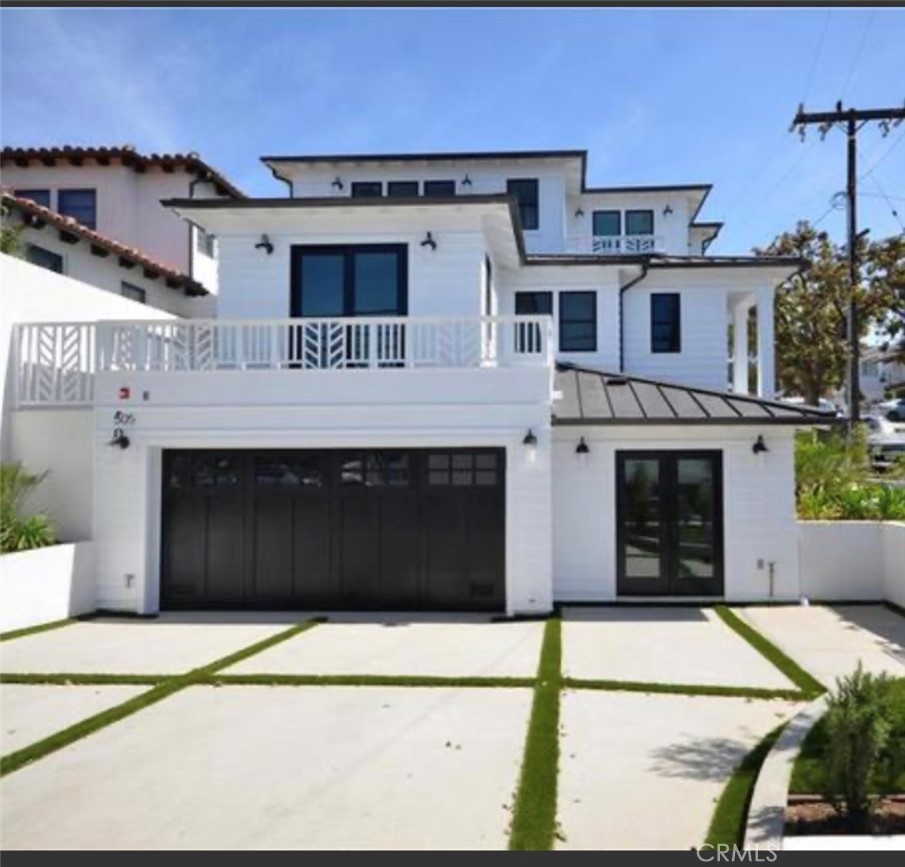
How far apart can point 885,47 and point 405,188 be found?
12.3m

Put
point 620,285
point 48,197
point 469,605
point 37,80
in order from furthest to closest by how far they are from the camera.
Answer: point 48,197 < point 620,285 < point 469,605 < point 37,80

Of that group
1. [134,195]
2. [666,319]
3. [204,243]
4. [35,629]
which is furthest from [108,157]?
[666,319]

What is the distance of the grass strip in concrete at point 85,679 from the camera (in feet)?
23.9

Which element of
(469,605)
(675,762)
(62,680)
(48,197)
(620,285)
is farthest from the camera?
(48,197)

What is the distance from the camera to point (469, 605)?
35.7 feet

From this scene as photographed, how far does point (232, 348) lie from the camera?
1173 centimetres

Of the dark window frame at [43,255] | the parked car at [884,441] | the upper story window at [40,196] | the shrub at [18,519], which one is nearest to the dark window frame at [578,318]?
the dark window frame at [43,255]

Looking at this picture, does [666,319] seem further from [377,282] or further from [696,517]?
[377,282]

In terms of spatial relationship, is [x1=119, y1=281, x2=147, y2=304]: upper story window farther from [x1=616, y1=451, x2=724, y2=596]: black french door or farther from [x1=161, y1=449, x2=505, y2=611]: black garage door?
[x1=616, y1=451, x2=724, y2=596]: black french door

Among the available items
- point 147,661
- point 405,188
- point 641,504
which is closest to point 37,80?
point 147,661

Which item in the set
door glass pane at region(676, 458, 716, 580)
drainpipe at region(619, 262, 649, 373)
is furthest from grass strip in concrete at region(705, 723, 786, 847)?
drainpipe at region(619, 262, 649, 373)

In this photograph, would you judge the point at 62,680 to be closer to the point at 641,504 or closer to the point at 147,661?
the point at 147,661

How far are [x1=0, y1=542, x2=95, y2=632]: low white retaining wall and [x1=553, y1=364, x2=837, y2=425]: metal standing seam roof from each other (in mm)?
7282

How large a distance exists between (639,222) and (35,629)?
1916 centimetres
